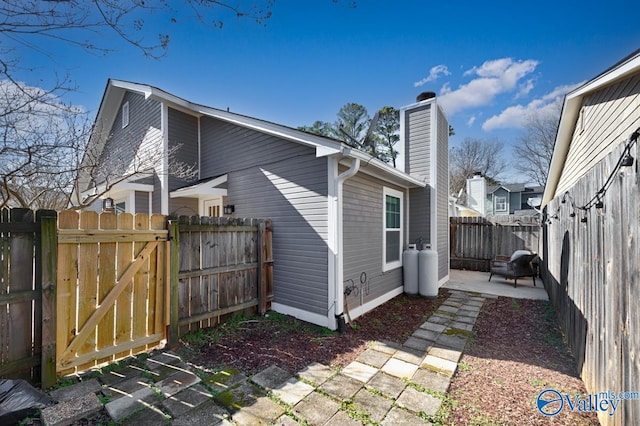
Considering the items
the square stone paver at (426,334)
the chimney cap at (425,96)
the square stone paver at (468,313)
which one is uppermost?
the chimney cap at (425,96)

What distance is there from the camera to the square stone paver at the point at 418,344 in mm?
3930

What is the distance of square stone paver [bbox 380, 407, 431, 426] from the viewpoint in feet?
7.77

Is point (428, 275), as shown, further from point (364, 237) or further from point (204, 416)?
point (204, 416)

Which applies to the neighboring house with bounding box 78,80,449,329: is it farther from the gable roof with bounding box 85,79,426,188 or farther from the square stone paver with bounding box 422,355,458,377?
the square stone paver with bounding box 422,355,458,377

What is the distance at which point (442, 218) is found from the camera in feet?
26.6

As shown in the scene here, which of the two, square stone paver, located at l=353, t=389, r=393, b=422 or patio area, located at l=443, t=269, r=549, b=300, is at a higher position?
square stone paver, located at l=353, t=389, r=393, b=422

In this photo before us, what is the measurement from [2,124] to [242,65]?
373cm

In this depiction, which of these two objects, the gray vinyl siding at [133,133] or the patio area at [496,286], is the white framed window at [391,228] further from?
the gray vinyl siding at [133,133]

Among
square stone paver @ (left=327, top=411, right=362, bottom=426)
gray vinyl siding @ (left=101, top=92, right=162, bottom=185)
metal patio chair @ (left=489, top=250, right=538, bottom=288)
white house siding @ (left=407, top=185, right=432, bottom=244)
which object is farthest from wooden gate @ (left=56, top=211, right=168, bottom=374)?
metal patio chair @ (left=489, top=250, right=538, bottom=288)

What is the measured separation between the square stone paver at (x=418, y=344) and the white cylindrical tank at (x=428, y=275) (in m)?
2.58

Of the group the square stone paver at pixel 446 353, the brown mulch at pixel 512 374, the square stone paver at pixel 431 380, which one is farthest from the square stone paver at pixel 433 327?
the square stone paver at pixel 431 380

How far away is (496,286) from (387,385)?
6.41m

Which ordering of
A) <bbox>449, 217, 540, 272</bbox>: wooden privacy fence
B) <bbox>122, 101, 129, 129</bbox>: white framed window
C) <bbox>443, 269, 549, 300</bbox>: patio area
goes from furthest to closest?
<bbox>449, 217, 540, 272</bbox>: wooden privacy fence, <bbox>122, 101, 129, 129</bbox>: white framed window, <bbox>443, 269, 549, 300</bbox>: patio area

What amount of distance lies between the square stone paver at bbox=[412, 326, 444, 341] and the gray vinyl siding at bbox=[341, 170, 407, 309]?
113 cm
